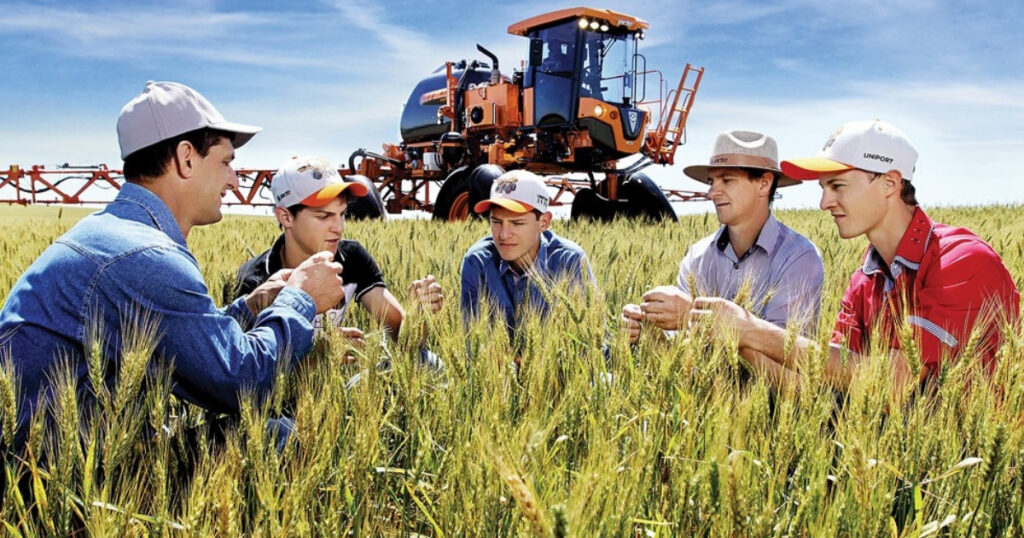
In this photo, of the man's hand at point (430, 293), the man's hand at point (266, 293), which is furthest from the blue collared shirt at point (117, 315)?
the man's hand at point (430, 293)

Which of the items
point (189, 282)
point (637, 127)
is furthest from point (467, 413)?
point (637, 127)

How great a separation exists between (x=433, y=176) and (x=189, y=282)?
1246 cm

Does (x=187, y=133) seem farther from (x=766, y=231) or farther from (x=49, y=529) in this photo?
(x=766, y=231)

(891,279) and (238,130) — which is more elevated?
(238,130)

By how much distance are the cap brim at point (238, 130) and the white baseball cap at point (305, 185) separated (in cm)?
72

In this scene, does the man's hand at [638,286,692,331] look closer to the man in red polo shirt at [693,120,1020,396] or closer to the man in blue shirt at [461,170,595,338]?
the man in red polo shirt at [693,120,1020,396]

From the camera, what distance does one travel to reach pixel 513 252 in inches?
128

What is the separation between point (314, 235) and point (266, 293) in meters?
0.68

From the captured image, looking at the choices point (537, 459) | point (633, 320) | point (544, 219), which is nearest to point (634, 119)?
point (544, 219)

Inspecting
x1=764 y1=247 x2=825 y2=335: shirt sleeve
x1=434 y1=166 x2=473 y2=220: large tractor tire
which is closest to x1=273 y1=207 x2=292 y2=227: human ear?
x1=764 y1=247 x2=825 y2=335: shirt sleeve

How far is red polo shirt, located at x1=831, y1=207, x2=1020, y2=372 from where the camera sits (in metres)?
1.87

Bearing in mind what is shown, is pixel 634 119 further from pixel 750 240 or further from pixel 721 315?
pixel 721 315

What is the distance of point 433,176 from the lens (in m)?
14.0

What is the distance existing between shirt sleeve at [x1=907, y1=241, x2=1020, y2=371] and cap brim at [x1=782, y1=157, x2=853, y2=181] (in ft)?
1.26
